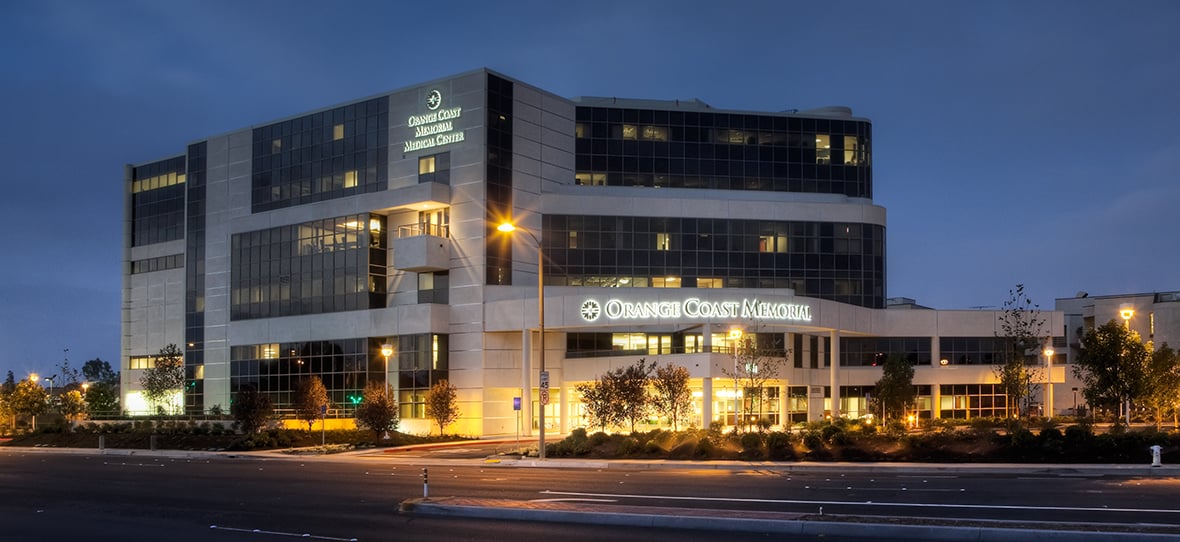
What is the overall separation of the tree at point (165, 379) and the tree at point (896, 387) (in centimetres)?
5743

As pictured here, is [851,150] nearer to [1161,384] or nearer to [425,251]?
[1161,384]

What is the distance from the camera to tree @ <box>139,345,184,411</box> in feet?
291

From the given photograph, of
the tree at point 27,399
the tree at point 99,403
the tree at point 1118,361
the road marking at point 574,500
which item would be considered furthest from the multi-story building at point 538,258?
the road marking at point 574,500

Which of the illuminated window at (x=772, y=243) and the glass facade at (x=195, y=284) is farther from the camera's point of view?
the glass facade at (x=195, y=284)

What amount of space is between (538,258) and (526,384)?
Answer: 8173 millimetres

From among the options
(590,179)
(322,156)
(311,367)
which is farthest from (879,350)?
(322,156)

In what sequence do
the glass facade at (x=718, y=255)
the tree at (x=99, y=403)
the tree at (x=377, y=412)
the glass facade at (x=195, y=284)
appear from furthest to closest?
the tree at (x=99, y=403)
the glass facade at (x=195, y=284)
the glass facade at (x=718, y=255)
the tree at (x=377, y=412)

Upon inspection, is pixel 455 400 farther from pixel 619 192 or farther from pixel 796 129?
pixel 796 129

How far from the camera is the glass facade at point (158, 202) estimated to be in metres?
94.2

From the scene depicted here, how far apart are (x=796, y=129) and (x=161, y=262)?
57.5 metres

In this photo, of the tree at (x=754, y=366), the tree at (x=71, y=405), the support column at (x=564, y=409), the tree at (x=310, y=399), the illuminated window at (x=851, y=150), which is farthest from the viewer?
the tree at (x=71, y=405)

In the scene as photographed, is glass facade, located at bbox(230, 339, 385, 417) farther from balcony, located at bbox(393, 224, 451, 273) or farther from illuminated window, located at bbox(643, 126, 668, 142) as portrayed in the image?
illuminated window, located at bbox(643, 126, 668, 142)

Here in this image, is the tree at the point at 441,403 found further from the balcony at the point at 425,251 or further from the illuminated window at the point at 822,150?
the illuminated window at the point at 822,150

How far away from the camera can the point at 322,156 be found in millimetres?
78812
